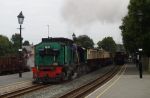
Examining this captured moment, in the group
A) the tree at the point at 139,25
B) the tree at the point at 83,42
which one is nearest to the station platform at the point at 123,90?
the tree at the point at 139,25

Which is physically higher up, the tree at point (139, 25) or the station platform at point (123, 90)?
the tree at point (139, 25)

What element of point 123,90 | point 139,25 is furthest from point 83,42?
point 123,90

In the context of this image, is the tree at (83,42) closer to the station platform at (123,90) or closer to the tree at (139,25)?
the tree at (139,25)

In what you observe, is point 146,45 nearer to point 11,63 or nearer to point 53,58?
point 11,63

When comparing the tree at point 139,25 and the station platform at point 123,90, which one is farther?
the tree at point 139,25

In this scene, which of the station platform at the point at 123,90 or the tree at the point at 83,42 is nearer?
the station platform at the point at 123,90

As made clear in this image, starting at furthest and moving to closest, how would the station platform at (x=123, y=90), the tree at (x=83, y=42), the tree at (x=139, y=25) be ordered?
the tree at (x=83, y=42), the tree at (x=139, y=25), the station platform at (x=123, y=90)

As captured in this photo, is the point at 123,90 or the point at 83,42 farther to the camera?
the point at 83,42

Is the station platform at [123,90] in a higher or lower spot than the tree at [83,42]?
lower

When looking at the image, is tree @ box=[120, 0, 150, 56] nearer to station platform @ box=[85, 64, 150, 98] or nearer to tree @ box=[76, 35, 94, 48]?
tree @ box=[76, 35, 94, 48]

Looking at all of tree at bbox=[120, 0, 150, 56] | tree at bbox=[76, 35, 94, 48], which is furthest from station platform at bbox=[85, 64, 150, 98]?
tree at bbox=[76, 35, 94, 48]

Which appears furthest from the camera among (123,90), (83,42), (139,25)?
(83,42)

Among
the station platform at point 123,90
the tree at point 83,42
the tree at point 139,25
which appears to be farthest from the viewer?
the tree at point 83,42

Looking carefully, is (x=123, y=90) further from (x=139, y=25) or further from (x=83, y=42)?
(x=83, y=42)
